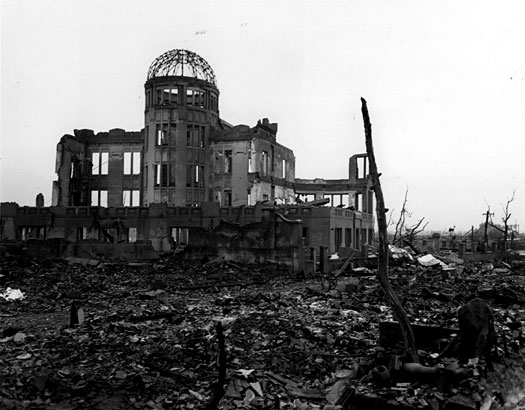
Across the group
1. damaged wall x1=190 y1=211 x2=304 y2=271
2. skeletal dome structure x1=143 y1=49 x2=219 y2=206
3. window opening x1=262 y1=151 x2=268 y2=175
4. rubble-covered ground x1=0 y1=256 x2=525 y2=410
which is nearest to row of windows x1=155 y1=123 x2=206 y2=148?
skeletal dome structure x1=143 y1=49 x2=219 y2=206

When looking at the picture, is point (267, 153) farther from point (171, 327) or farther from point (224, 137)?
point (171, 327)

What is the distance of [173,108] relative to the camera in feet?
114

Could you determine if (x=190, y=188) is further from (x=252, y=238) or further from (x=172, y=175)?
(x=252, y=238)

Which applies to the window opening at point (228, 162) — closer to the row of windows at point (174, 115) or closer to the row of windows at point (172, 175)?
the row of windows at point (172, 175)

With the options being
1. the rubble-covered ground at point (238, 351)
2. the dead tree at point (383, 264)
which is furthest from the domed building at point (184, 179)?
the dead tree at point (383, 264)

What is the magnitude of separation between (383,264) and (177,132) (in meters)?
29.2

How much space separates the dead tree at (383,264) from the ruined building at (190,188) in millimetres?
16851

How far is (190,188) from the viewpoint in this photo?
35375mm

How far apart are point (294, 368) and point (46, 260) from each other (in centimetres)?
1857

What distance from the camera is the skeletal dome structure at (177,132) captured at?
34.9m

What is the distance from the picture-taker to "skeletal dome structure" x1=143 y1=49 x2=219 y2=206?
34906 millimetres

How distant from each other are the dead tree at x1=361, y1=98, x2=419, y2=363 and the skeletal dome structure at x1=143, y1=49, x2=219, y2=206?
28013mm

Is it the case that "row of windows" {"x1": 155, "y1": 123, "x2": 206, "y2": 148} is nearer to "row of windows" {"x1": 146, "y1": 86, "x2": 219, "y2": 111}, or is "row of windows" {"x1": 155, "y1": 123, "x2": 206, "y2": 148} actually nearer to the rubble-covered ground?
"row of windows" {"x1": 146, "y1": 86, "x2": 219, "y2": 111}

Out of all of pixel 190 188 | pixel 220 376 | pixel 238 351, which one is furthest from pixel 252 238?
pixel 220 376
